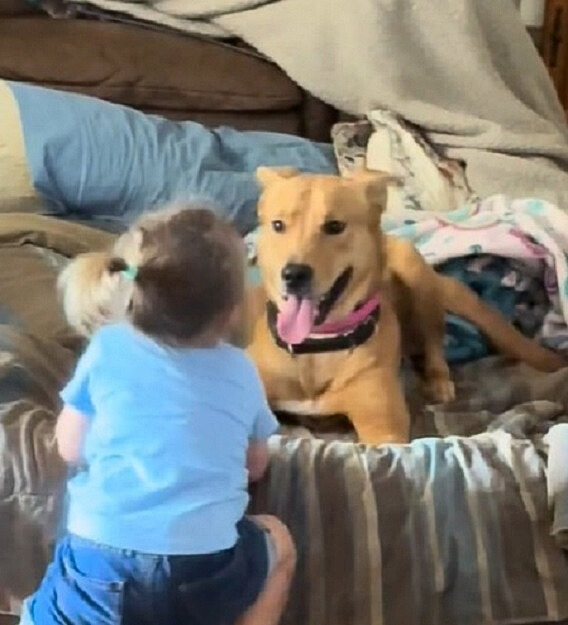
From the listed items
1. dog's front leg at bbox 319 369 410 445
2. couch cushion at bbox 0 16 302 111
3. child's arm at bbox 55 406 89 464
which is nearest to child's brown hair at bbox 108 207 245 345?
child's arm at bbox 55 406 89 464

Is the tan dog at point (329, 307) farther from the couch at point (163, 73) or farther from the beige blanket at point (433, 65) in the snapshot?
the couch at point (163, 73)

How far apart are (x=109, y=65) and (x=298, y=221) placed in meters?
1.07

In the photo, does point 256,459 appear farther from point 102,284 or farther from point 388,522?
point 102,284

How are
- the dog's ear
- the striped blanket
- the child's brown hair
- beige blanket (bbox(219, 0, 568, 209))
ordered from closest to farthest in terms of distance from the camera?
the child's brown hair
the striped blanket
the dog's ear
beige blanket (bbox(219, 0, 568, 209))

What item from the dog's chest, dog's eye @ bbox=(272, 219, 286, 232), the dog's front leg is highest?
dog's eye @ bbox=(272, 219, 286, 232)

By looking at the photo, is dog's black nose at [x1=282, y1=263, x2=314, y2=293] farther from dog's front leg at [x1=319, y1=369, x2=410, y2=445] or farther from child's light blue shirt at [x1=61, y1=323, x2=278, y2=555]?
child's light blue shirt at [x1=61, y1=323, x2=278, y2=555]

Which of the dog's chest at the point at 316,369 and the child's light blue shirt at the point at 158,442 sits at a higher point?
the child's light blue shirt at the point at 158,442

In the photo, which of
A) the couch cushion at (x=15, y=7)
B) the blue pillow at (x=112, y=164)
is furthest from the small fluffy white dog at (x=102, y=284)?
the couch cushion at (x=15, y=7)

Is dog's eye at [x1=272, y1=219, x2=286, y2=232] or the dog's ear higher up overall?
the dog's ear

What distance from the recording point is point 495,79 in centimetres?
255

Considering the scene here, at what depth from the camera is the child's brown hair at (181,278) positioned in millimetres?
1206

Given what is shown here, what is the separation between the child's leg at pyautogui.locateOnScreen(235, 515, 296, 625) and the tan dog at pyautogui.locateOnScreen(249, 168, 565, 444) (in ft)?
1.09

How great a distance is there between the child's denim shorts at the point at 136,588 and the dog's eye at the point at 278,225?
21.0 inches

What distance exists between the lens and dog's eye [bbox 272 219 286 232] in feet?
5.53
